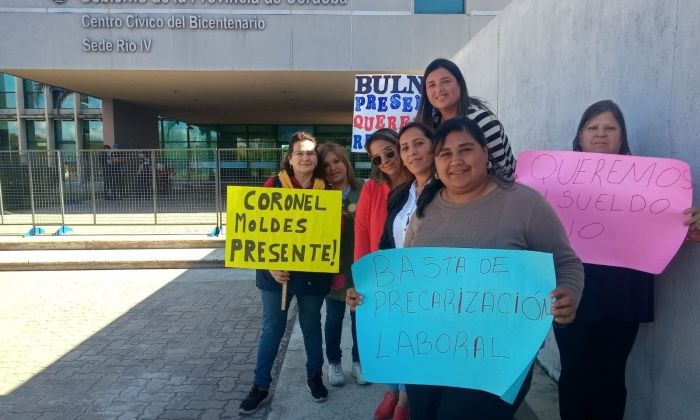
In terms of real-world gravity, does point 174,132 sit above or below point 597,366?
above

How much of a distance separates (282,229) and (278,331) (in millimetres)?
789

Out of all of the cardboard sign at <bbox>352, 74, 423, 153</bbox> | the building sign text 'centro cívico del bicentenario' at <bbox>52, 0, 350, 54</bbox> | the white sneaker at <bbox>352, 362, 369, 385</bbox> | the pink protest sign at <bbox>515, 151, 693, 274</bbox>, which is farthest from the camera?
the building sign text 'centro cívico del bicentenario' at <bbox>52, 0, 350, 54</bbox>

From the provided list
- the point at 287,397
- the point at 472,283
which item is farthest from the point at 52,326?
the point at 472,283

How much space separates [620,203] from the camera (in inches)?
91.4

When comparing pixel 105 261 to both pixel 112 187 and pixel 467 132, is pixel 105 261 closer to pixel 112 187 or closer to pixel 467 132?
pixel 112 187

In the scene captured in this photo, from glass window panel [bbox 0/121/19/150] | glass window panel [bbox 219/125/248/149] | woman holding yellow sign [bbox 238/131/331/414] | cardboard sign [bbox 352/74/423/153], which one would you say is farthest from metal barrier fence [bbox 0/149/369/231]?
glass window panel [bbox 0/121/19/150]

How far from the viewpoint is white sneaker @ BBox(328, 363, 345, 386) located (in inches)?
152

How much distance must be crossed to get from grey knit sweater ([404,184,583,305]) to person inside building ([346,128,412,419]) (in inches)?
42.3

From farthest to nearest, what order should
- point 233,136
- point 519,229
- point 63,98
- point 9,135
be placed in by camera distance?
point 9,135, point 63,98, point 233,136, point 519,229

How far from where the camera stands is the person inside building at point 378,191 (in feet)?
9.87

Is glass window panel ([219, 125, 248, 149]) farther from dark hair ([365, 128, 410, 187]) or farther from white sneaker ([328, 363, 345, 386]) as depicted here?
dark hair ([365, 128, 410, 187])

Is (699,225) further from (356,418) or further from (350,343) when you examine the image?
(350,343)

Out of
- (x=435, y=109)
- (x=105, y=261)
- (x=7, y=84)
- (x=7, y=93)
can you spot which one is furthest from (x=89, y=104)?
(x=435, y=109)

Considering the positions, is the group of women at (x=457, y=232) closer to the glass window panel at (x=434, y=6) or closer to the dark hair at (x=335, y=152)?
the dark hair at (x=335, y=152)
